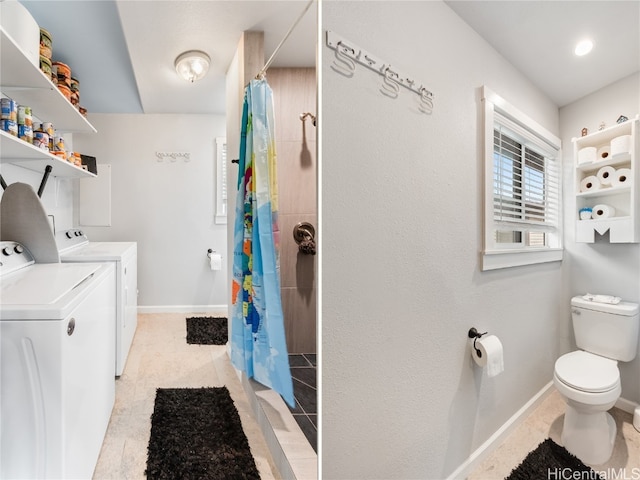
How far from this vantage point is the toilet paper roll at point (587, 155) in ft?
3.02

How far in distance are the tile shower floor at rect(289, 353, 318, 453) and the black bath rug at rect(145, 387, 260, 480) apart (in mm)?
291

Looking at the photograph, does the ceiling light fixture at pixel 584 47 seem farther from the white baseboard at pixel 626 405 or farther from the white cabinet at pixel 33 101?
the white cabinet at pixel 33 101

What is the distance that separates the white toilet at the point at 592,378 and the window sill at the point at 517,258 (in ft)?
0.56

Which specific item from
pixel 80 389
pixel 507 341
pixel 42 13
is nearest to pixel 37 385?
pixel 80 389

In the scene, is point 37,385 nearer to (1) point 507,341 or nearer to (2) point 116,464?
(2) point 116,464

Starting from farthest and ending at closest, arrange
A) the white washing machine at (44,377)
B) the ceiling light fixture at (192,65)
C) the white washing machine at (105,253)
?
1. the ceiling light fixture at (192,65)
2. the white washing machine at (105,253)
3. the white washing machine at (44,377)

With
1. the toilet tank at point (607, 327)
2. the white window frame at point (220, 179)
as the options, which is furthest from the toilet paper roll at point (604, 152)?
the white window frame at point (220, 179)

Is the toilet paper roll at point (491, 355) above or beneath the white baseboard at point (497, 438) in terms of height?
above

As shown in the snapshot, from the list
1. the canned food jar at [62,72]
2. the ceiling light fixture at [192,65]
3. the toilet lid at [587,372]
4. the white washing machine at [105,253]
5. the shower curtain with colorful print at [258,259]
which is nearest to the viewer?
the canned food jar at [62,72]

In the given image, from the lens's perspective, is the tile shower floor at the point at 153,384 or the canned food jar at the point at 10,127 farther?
the tile shower floor at the point at 153,384

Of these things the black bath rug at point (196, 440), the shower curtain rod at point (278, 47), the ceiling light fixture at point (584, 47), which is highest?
the shower curtain rod at point (278, 47)

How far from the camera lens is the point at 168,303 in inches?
42.7

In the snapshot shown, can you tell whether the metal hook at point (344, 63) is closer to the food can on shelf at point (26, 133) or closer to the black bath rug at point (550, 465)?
the food can on shelf at point (26, 133)

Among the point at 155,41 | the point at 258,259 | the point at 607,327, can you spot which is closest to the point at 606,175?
the point at 607,327
